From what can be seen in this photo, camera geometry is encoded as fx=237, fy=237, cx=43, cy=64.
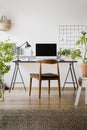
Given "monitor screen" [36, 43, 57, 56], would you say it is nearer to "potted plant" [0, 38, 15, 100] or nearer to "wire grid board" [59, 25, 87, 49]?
"wire grid board" [59, 25, 87, 49]

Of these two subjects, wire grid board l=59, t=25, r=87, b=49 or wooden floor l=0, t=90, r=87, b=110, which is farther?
wire grid board l=59, t=25, r=87, b=49

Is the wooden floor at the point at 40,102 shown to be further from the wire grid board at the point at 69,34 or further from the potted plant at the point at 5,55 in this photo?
the wire grid board at the point at 69,34

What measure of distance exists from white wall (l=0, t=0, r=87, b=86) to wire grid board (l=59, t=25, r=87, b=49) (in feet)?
0.33

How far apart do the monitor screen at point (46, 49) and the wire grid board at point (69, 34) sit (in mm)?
224

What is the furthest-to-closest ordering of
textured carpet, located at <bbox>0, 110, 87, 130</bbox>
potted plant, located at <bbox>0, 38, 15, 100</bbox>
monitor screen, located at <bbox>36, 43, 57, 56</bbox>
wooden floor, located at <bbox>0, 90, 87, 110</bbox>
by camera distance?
monitor screen, located at <bbox>36, 43, 57, 56</bbox>
potted plant, located at <bbox>0, 38, 15, 100</bbox>
wooden floor, located at <bbox>0, 90, 87, 110</bbox>
textured carpet, located at <bbox>0, 110, 87, 130</bbox>

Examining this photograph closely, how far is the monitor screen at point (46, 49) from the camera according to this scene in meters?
5.55

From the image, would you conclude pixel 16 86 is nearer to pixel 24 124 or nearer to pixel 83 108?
pixel 83 108

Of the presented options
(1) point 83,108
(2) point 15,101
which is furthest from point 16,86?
(1) point 83,108

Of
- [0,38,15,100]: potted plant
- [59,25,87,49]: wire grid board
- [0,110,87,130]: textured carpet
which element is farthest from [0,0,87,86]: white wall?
[0,110,87,130]: textured carpet

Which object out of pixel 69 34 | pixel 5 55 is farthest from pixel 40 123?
pixel 69 34

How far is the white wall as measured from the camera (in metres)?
5.63

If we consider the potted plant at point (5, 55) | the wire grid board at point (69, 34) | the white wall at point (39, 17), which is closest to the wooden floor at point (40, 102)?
the potted plant at point (5, 55)

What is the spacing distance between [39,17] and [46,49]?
2.62 feet

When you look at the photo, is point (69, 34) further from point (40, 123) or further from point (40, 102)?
point (40, 123)
